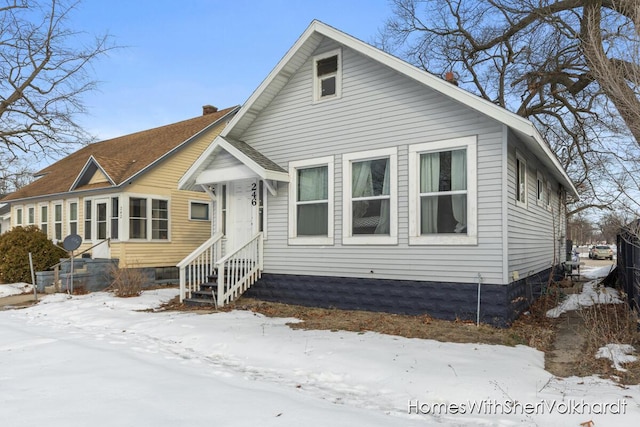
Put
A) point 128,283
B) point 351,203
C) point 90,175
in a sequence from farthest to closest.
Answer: point 90,175, point 128,283, point 351,203

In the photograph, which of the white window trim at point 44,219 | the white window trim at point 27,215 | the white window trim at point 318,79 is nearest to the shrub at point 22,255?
the white window trim at point 44,219

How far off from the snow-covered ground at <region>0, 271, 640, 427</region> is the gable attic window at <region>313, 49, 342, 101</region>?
542 cm

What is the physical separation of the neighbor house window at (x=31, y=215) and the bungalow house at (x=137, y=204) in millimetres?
90

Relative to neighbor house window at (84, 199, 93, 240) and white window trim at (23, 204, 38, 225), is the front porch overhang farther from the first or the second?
white window trim at (23, 204, 38, 225)

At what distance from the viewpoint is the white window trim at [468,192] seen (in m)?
8.09

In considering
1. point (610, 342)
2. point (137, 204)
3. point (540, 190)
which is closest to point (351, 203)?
point (610, 342)

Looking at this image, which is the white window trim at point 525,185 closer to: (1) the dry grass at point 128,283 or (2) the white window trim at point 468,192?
(2) the white window trim at point 468,192

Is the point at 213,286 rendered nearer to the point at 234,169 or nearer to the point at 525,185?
the point at 234,169

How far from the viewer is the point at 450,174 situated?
8.45 metres

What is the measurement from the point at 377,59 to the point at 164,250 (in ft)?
36.6

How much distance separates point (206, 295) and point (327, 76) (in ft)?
19.8

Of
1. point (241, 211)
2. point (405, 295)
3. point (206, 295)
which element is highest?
point (241, 211)

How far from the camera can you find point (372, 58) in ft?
30.2

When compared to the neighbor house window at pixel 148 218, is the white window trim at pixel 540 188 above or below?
above
